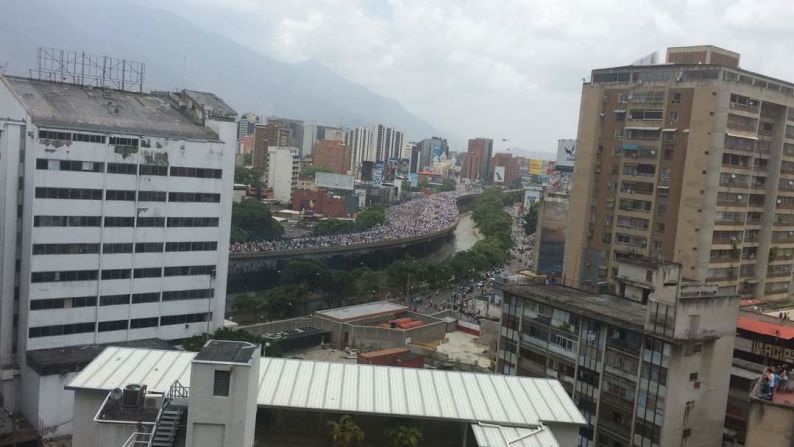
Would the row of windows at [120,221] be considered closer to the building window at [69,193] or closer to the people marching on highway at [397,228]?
the building window at [69,193]

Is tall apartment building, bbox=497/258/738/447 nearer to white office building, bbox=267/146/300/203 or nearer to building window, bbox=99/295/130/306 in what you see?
building window, bbox=99/295/130/306

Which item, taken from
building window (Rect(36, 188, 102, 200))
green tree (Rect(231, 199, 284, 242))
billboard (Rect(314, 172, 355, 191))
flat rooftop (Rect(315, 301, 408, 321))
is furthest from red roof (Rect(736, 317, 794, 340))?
billboard (Rect(314, 172, 355, 191))

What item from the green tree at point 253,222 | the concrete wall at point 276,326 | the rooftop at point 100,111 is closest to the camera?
the rooftop at point 100,111

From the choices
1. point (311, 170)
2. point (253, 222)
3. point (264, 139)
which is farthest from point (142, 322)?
point (264, 139)

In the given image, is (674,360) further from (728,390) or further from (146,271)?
(146,271)

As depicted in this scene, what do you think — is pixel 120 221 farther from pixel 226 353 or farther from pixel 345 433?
pixel 226 353

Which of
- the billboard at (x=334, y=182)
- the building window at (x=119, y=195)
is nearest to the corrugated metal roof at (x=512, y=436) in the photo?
the building window at (x=119, y=195)

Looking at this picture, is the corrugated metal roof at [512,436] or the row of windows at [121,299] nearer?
the corrugated metal roof at [512,436]
